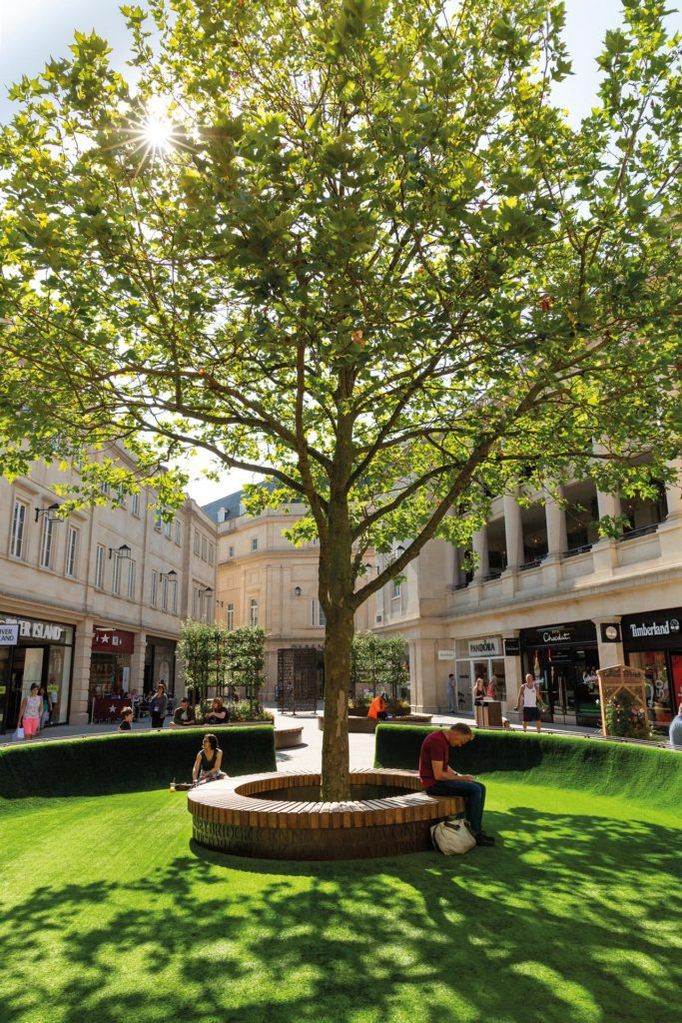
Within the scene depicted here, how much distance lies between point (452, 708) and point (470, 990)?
3341 centimetres

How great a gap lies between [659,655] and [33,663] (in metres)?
20.3

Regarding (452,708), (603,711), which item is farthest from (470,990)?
(452,708)

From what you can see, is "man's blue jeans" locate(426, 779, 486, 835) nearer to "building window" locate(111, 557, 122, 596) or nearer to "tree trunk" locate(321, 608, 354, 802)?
"tree trunk" locate(321, 608, 354, 802)

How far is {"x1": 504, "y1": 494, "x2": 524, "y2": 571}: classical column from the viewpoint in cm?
3067

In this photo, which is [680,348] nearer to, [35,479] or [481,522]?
[481,522]

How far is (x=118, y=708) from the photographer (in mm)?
31641

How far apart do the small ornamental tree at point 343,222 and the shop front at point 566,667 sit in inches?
609

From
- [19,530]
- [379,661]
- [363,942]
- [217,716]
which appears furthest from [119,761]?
[379,661]

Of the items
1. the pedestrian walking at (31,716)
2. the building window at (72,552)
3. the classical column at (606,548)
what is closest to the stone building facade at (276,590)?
the building window at (72,552)

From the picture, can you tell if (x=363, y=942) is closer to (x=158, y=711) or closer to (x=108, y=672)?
(x=158, y=711)

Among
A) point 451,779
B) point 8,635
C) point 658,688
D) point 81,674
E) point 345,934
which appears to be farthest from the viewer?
point 81,674

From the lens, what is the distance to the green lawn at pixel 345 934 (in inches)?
161

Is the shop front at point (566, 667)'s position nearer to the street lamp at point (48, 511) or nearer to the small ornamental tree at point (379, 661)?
the small ornamental tree at point (379, 661)

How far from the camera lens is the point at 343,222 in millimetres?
6152
